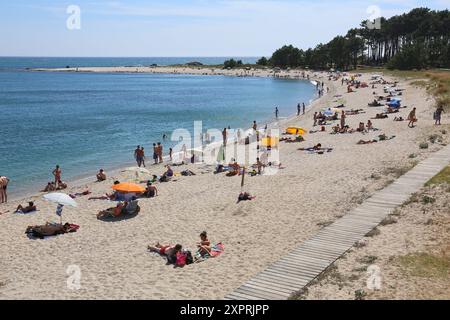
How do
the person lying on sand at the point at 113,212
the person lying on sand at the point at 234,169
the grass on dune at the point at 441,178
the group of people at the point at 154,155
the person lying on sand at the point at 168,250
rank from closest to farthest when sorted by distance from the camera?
the person lying on sand at the point at 168,250 < the grass on dune at the point at 441,178 < the person lying on sand at the point at 113,212 < the person lying on sand at the point at 234,169 < the group of people at the point at 154,155

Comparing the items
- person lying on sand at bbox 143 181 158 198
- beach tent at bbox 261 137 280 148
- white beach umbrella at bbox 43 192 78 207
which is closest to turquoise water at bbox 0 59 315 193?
person lying on sand at bbox 143 181 158 198

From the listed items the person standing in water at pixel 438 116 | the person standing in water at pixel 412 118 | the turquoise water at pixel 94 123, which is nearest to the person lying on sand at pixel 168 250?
the turquoise water at pixel 94 123

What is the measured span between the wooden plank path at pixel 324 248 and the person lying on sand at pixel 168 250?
2661 millimetres

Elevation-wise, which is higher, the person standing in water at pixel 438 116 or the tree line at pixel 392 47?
the tree line at pixel 392 47

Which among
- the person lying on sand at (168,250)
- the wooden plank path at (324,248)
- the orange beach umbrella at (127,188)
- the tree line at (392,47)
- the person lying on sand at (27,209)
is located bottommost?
the person lying on sand at (27,209)

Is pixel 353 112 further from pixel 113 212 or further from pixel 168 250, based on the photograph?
pixel 168 250

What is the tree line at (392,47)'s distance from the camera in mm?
93938

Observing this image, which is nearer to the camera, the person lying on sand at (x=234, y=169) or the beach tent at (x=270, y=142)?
the person lying on sand at (x=234, y=169)

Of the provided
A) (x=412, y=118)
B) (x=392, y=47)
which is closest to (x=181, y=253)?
(x=412, y=118)

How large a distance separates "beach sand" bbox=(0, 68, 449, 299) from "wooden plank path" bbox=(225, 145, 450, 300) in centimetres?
45

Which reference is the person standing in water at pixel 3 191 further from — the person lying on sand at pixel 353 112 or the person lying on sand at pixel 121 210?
the person lying on sand at pixel 353 112

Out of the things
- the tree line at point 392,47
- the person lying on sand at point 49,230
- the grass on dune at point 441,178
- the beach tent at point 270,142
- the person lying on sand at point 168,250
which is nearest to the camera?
the person lying on sand at point 168,250

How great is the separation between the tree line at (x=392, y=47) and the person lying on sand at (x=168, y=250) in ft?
290

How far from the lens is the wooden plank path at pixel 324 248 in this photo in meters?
11.1
